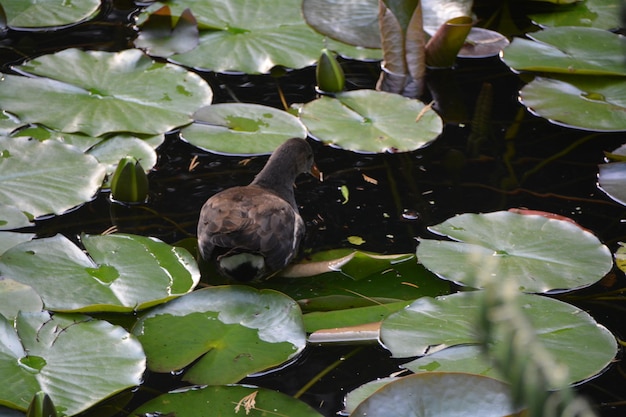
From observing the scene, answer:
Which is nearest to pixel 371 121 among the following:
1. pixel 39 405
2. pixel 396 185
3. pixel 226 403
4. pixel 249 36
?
pixel 396 185

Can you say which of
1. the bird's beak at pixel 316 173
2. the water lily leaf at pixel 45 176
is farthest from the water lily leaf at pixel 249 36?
the water lily leaf at pixel 45 176

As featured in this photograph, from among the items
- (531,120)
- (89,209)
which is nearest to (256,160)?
(89,209)

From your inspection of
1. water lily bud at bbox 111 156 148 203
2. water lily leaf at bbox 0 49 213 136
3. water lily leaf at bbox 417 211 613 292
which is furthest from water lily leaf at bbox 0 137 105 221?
water lily leaf at bbox 417 211 613 292

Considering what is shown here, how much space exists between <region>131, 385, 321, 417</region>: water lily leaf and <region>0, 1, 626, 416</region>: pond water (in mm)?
230

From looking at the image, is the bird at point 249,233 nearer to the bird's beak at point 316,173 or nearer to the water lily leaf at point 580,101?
the bird's beak at point 316,173

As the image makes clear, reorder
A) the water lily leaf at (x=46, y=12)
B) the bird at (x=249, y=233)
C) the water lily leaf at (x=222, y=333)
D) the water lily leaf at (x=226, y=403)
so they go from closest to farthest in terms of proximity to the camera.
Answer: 1. the water lily leaf at (x=226, y=403)
2. the water lily leaf at (x=222, y=333)
3. the bird at (x=249, y=233)
4. the water lily leaf at (x=46, y=12)

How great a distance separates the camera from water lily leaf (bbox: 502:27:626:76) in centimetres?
392

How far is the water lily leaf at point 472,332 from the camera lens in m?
2.32

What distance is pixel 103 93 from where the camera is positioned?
353 centimetres

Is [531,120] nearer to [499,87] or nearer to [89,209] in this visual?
[499,87]

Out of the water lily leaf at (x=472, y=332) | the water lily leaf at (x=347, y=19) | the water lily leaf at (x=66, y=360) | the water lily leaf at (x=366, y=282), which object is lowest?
the water lily leaf at (x=366, y=282)

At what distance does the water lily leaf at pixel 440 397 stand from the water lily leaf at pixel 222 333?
40cm

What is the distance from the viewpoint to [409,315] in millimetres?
2490

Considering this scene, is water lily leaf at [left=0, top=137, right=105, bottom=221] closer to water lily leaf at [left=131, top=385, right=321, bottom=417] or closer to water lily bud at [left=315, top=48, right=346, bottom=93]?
water lily leaf at [left=131, top=385, right=321, bottom=417]
